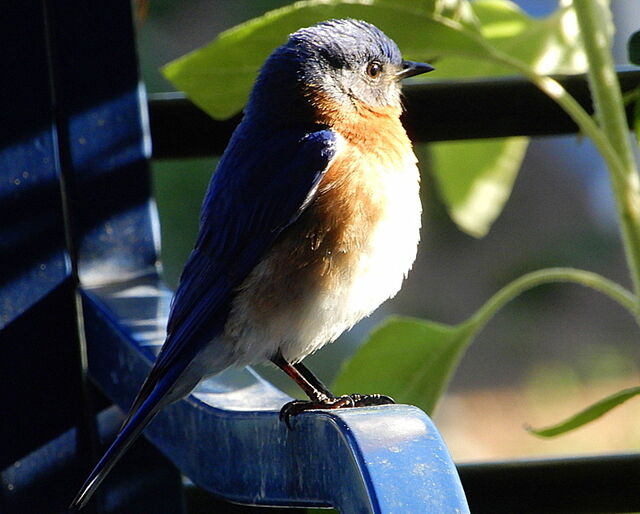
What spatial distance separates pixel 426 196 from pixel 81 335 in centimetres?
414

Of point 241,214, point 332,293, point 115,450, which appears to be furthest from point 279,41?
point 115,450

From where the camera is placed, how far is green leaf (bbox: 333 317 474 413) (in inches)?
62.7

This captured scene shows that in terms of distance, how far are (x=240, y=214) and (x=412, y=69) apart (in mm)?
448

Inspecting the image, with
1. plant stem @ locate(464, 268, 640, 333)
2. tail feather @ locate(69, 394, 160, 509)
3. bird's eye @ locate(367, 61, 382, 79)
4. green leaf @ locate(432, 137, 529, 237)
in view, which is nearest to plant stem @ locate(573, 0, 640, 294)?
plant stem @ locate(464, 268, 640, 333)

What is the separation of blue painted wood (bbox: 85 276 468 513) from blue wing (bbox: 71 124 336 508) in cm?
5

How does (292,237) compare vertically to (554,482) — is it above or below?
above

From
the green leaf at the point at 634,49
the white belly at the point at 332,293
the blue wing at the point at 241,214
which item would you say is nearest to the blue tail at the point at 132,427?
the blue wing at the point at 241,214

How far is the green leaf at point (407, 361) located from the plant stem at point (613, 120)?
28 centimetres

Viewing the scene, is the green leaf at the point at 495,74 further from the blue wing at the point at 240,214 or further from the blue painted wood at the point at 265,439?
the blue painted wood at the point at 265,439

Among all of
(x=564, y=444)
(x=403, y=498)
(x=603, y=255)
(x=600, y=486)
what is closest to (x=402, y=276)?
(x=600, y=486)

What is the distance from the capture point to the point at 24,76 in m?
1.55

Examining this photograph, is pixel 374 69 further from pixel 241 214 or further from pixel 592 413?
pixel 592 413

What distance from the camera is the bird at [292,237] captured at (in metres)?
1.55

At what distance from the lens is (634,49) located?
4.66 feet
